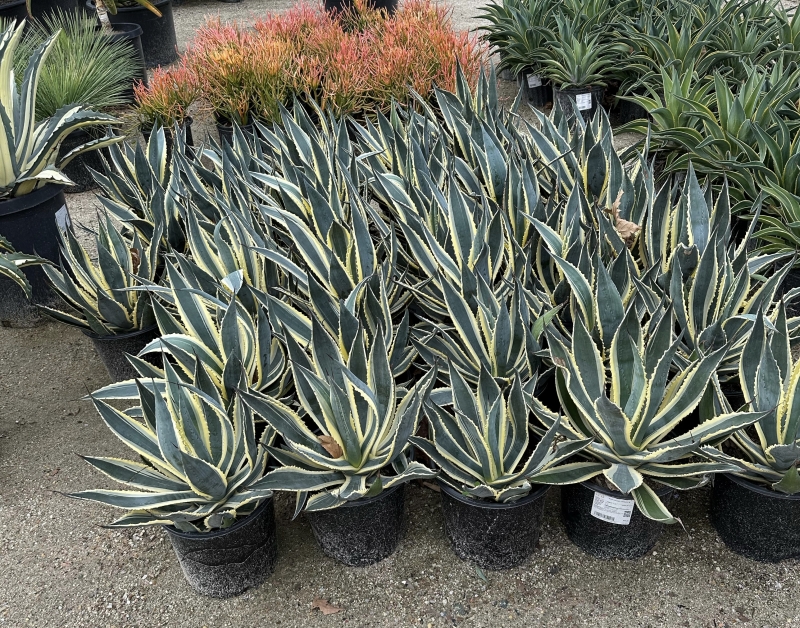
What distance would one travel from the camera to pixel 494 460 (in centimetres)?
155

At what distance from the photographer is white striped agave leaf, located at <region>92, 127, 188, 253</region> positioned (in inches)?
94.6

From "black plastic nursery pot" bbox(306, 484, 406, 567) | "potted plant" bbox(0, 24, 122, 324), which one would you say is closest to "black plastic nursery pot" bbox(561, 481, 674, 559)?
"black plastic nursery pot" bbox(306, 484, 406, 567)

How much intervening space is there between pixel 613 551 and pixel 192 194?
1.74m

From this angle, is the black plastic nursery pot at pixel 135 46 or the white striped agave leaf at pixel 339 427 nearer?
the white striped agave leaf at pixel 339 427

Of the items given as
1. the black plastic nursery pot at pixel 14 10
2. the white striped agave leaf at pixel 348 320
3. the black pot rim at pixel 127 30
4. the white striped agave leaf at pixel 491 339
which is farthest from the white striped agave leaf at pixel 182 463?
the black plastic nursery pot at pixel 14 10

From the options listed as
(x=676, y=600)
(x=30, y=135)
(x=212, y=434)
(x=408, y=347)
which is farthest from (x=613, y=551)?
(x=30, y=135)

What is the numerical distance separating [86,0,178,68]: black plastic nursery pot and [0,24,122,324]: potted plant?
3.26m

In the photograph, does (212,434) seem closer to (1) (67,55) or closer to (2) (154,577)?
(2) (154,577)

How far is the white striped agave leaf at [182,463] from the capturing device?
1484 mm

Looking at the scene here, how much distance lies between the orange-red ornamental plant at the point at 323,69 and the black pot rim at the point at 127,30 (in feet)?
3.08

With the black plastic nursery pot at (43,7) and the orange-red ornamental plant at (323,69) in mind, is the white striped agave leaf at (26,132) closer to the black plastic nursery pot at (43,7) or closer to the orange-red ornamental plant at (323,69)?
the orange-red ornamental plant at (323,69)

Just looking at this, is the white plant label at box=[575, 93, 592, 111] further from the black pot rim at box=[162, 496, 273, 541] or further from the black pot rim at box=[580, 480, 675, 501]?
the black pot rim at box=[162, 496, 273, 541]

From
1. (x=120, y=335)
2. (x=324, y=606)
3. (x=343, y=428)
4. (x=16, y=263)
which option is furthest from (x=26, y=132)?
(x=324, y=606)

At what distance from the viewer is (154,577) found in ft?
5.86
